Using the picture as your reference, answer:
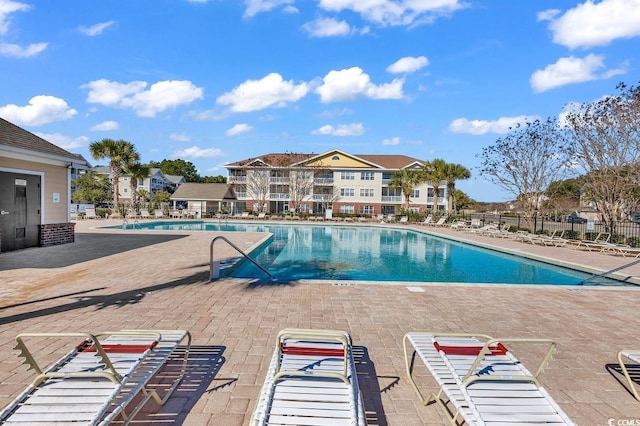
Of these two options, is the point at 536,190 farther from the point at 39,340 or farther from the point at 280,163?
the point at 280,163

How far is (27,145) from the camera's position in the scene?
37.6 feet

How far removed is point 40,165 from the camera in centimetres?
1220

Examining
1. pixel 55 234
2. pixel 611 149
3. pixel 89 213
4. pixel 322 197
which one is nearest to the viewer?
pixel 55 234

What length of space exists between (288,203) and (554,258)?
123 feet

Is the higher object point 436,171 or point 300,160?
point 300,160

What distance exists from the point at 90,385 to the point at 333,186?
45.6 metres

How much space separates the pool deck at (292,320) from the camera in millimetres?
3252

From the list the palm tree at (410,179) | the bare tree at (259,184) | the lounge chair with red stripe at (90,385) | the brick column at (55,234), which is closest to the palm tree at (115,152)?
the bare tree at (259,184)

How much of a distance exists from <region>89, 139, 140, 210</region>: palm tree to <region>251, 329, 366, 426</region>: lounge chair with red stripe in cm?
3503

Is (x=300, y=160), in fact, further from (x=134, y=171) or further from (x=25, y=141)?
(x=25, y=141)

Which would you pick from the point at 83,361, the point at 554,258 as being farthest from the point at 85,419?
the point at 554,258

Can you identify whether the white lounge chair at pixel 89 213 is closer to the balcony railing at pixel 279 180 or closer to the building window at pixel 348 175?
the balcony railing at pixel 279 180

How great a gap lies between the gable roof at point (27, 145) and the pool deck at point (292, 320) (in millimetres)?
3459

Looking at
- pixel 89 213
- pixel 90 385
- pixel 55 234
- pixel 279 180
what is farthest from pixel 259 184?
pixel 90 385
